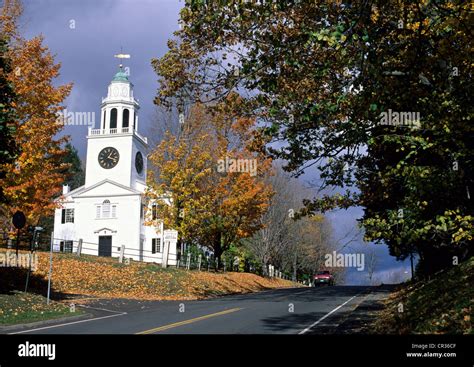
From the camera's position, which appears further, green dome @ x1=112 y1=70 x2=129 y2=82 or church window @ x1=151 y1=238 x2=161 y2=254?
green dome @ x1=112 y1=70 x2=129 y2=82

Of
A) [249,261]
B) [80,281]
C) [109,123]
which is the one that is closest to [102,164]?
[109,123]

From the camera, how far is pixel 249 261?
5031cm

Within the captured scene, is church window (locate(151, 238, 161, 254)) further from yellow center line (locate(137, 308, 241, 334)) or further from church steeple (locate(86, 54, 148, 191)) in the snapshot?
yellow center line (locate(137, 308, 241, 334))

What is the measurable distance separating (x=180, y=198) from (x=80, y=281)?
862 centimetres

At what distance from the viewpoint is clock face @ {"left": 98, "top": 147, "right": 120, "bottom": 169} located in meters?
52.4

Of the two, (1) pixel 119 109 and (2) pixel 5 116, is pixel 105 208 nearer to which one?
(1) pixel 119 109

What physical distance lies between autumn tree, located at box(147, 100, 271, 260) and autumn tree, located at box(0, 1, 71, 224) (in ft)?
29.7

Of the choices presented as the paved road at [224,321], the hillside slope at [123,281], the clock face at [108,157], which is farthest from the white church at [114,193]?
the paved road at [224,321]

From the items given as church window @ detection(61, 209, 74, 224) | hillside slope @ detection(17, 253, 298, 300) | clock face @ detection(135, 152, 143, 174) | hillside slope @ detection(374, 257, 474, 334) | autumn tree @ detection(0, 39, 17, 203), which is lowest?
hillside slope @ detection(17, 253, 298, 300)

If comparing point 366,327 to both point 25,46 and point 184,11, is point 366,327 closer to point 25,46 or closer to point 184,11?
point 184,11

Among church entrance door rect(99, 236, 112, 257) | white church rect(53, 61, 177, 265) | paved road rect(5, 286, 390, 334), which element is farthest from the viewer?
white church rect(53, 61, 177, 265)

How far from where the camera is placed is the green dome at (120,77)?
176ft

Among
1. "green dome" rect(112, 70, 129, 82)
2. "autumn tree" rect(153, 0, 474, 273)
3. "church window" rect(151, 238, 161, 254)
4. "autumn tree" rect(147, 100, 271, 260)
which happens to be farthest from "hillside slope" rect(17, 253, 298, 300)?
"green dome" rect(112, 70, 129, 82)

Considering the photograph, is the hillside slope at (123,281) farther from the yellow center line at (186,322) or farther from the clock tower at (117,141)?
the clock tower at (117,141)
